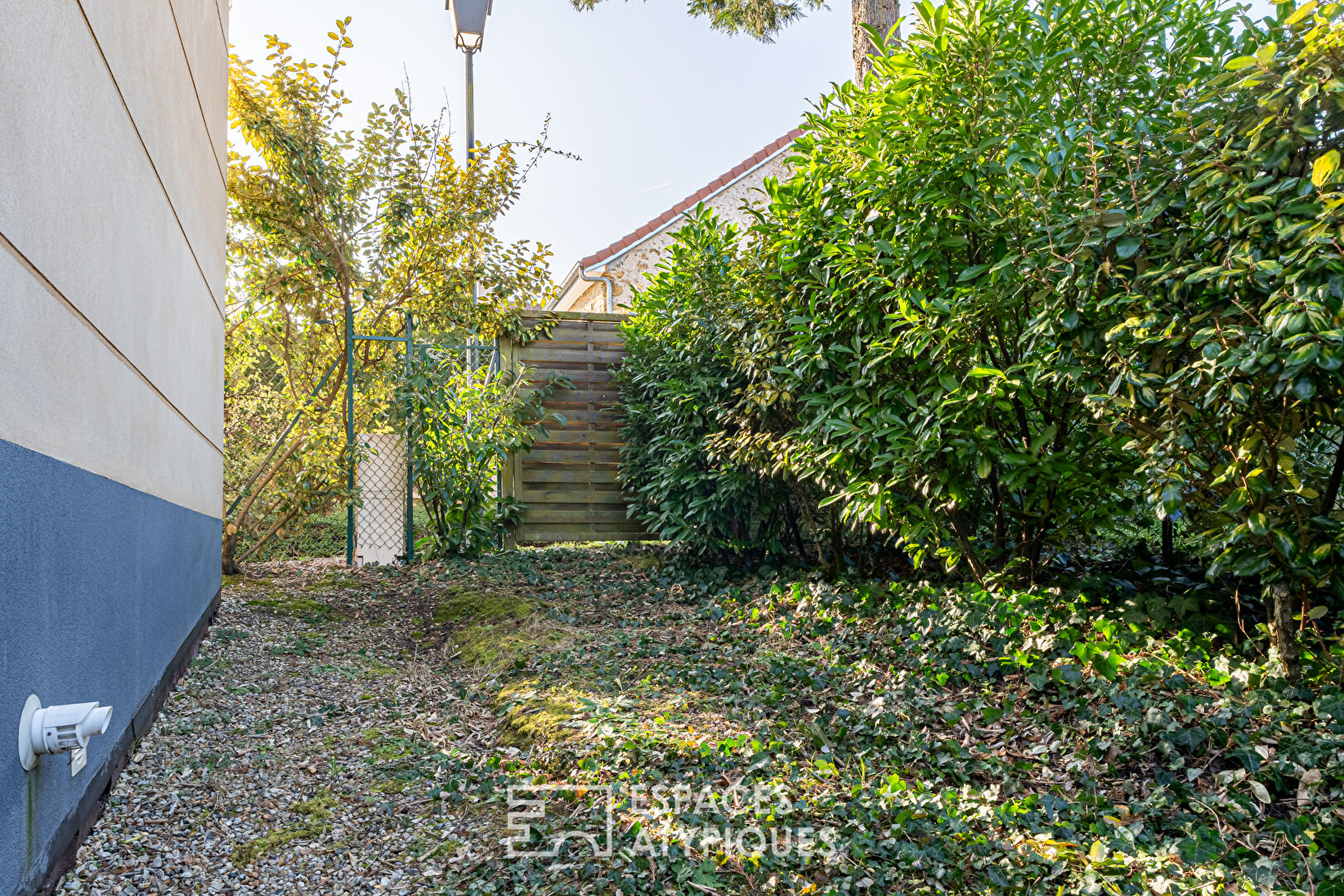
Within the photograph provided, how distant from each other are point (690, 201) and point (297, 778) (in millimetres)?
13055

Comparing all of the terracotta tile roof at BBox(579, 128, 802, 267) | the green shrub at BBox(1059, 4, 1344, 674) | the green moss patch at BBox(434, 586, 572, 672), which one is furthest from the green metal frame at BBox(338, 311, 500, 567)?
the terracotta tile roof at BBox(579, 128, 802, 267)

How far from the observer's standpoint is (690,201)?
14.4 m

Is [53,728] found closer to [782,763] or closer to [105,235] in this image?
[105,235]

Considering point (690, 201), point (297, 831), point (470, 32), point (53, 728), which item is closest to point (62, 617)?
point (53, 728)

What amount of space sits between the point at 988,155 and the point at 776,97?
10.3 meters

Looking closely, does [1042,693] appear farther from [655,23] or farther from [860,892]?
[655,23]

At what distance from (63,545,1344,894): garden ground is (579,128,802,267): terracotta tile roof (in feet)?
34.7

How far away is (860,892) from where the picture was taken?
1923 mm

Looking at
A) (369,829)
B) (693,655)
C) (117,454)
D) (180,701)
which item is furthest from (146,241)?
(693,655)

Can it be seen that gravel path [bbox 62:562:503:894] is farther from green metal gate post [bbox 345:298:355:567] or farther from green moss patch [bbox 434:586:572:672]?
green metal gate post [bbox 345:298:355:567]

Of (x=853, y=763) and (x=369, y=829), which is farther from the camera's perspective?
(x=853, y=763)

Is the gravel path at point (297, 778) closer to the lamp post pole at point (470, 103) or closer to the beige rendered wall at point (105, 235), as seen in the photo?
the beige rendered wall at point (105, 235)

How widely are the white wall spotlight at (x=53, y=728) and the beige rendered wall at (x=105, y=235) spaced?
0.52m

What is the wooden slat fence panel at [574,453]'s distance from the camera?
718 centimetres
